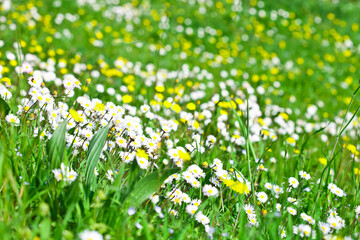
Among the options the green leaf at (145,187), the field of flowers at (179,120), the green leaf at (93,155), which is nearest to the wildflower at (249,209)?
the field of flowers at (179,120)

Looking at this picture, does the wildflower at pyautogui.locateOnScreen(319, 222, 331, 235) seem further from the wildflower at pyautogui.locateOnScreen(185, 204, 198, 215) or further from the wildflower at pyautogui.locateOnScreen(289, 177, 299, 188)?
the wildflower at pyautogui.locateOnScreen(185, 204, 198, 215)

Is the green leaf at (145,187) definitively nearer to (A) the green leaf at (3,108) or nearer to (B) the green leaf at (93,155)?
(B) the green leaf at (93,155)

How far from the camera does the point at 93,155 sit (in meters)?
1.83

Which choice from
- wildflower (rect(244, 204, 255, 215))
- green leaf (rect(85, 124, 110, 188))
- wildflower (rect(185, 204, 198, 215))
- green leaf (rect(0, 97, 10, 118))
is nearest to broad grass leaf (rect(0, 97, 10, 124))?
green leaf (rect(0, 97, 10, 118))

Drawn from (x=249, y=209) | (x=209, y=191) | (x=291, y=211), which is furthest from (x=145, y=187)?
(x=291, y=211)

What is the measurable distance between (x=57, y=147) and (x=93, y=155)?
22 centimetres

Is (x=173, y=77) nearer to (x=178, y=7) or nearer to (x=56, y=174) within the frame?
(x=56, y=174)

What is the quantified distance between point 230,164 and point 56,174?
128 centimetres

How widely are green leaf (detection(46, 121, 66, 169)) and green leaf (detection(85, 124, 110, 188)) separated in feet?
0.52

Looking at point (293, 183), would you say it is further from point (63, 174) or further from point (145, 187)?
point (63, 174)

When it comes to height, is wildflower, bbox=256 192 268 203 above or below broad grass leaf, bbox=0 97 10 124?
above

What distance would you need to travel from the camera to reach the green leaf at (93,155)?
1794 mm

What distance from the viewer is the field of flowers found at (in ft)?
5.56

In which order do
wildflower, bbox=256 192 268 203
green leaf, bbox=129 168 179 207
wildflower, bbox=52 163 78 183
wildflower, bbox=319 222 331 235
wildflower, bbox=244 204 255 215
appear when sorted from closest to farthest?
1. wildflower, bbox=52 163 78 183
2. green leaf, bbox=129 168 179 207
3. wildflower, bbox=319 222 331 235
4. wildflower, bbox=244 204 255 215
5. wildflower, bbox=256 192 268 203
